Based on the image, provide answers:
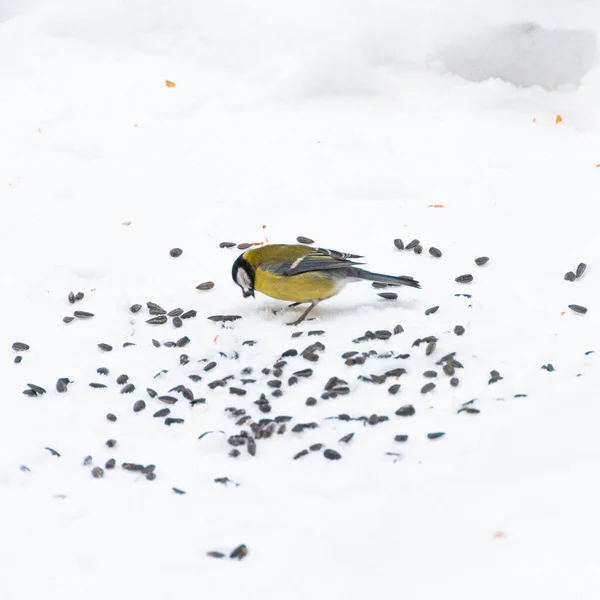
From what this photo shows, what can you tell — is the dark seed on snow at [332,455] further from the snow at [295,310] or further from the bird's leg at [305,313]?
the bird's leg at [305,313]

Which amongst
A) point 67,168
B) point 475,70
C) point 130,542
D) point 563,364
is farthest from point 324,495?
point 475,70

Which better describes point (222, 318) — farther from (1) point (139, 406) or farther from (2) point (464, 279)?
(2) point (464, 279)

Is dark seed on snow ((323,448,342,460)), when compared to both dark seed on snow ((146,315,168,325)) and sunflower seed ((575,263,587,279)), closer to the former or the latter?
dark seed on snow ((146,315,168,325))

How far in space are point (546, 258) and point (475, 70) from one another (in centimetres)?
270

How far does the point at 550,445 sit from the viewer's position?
4.13 metres

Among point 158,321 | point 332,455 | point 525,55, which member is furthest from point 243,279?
point 525,55

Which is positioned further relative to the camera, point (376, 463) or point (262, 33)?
point (262, 33)

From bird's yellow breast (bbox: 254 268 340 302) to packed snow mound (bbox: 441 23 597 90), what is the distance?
3.49 m

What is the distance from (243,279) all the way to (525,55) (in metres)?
4.01

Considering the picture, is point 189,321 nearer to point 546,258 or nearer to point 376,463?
point 376,463

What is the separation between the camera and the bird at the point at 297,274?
560cm

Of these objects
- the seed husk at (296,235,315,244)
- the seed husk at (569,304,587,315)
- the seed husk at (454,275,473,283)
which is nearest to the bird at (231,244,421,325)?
the seed husk at (454,275,473,283)

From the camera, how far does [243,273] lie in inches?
223

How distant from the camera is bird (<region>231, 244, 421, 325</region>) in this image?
18.4 feet
